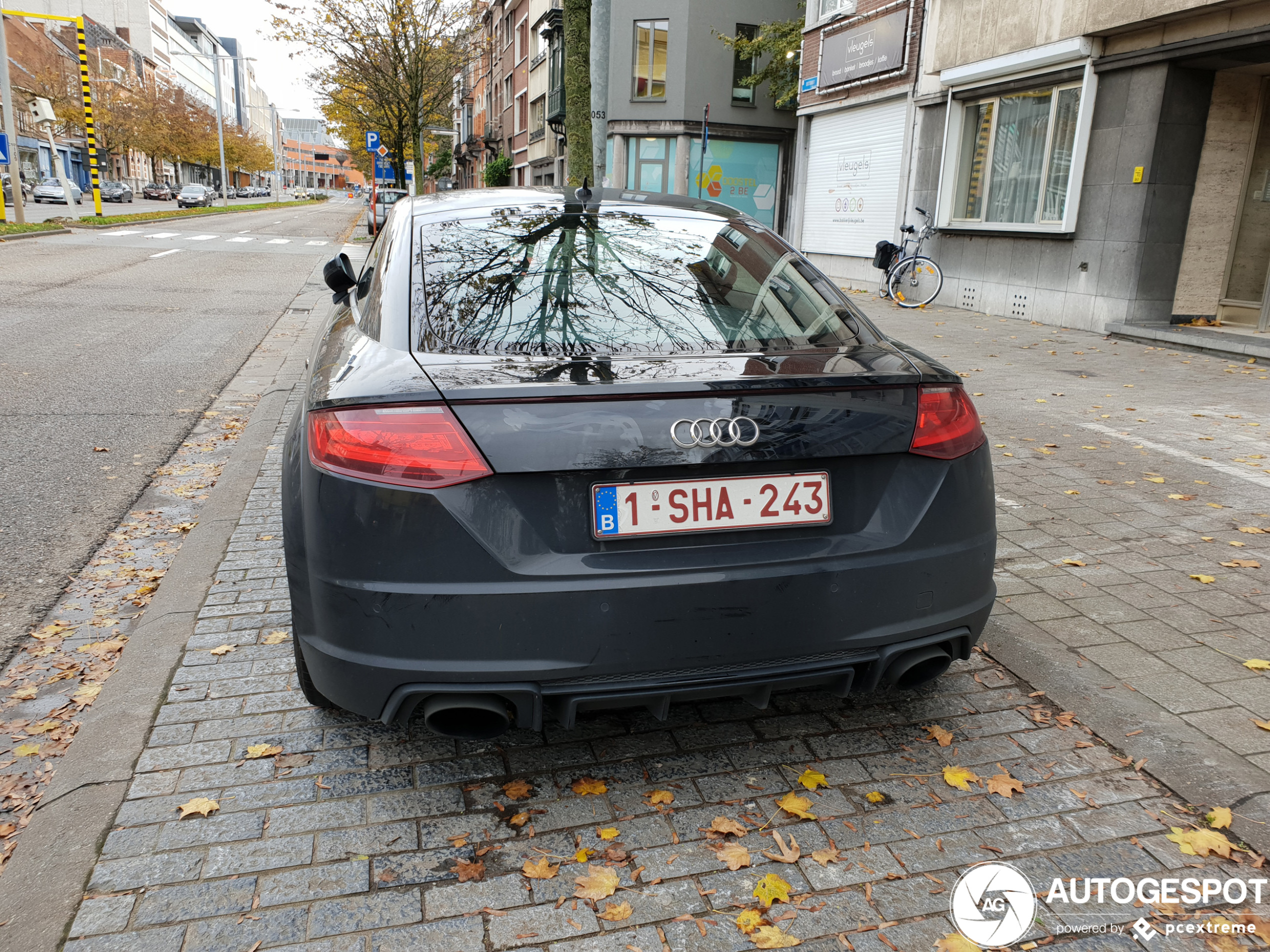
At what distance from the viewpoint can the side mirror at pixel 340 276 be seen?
3.92 m

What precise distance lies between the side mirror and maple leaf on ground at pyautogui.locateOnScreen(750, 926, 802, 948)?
2.85 metres

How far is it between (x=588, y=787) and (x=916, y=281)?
567 inches

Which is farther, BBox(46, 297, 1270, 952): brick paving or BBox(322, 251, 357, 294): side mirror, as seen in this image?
BBox(322, 251, 357, 294): side mirror

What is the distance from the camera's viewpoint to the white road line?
228 inches

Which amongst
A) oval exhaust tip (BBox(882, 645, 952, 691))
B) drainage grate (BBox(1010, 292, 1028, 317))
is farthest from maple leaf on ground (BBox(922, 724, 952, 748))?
drainage grate (BBox(1010, 292, 1028, 317))

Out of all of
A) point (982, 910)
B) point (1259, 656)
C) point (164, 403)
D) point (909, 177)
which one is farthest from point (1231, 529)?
point (909, 177)

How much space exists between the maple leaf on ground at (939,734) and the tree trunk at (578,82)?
768 centimetres

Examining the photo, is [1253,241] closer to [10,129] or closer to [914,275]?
[914,275]

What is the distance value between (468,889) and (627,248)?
6.23 ft

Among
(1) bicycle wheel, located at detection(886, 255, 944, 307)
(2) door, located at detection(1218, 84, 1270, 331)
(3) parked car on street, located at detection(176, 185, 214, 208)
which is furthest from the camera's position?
(3) parked car on street, located at detection(176, 185, 214, 208)

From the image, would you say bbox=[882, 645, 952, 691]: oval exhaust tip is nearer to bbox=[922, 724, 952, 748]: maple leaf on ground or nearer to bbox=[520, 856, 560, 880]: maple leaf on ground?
bbox=[922, 724, 952, 748]: maple leaf on ground

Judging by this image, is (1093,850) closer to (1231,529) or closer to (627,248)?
(627,248)

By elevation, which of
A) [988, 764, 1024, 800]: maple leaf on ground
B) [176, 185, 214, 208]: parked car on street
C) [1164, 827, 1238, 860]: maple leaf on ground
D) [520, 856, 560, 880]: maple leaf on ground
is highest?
[176, 185, 214, 208]: parked car on street

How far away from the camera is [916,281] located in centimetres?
1573
